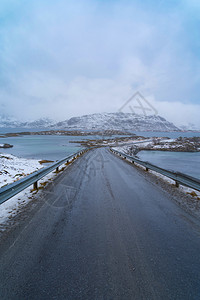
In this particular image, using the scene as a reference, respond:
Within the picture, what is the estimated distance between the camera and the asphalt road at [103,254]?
1.96 meters

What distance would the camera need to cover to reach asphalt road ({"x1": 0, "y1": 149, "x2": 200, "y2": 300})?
1.96m

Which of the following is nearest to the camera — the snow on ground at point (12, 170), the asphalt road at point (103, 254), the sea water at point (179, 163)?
the asphalt road at point (103, 254)

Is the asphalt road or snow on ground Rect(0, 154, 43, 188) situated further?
snow on ground Rect(0, 154, 43, 188)

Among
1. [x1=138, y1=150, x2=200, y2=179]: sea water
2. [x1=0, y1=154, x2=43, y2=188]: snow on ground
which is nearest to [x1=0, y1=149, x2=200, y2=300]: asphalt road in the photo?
[x1=0, y1=154, x2=43, y2=188]: snow on ground

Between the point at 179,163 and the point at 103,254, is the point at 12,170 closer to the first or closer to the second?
the point at 103,254

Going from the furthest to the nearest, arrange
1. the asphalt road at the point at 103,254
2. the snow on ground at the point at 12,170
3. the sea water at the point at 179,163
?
the sea water at the point at 179,163 → the snow on ground at the point at 12,170 → the asphalt road at the point at 103,254

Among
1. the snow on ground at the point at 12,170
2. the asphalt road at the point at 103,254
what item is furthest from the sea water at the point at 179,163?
the snow on ground at the point at 12,170

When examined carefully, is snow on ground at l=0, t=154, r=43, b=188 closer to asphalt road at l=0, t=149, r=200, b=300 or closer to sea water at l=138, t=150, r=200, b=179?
asphalt road at l=0, t=149, r=200, b=300

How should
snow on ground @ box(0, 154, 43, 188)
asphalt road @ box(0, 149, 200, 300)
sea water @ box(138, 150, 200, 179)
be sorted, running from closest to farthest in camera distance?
1. asphalt road @ box(0, 149, 200, 300)
2. snow on ground @ box(0, 154, 43, 188)
3. sea water @ box(138, 150, 200, 179)

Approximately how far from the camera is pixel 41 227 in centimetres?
340

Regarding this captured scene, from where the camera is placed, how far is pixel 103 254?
Result: 2602mm

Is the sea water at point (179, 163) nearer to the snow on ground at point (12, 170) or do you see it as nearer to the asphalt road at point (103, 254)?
the asphalt road at point (103, 254)

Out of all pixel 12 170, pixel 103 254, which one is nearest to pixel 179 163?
pixel 12 170

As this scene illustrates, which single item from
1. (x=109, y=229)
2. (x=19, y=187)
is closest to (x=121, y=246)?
(x=109, y=229)
